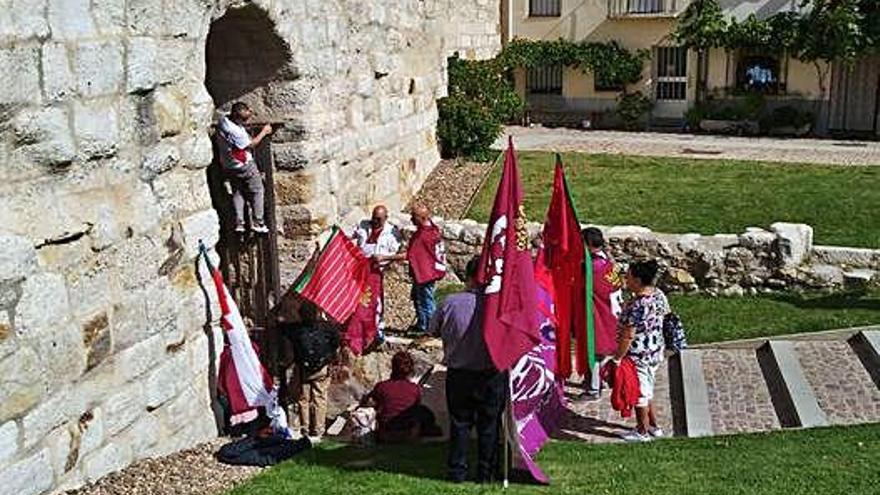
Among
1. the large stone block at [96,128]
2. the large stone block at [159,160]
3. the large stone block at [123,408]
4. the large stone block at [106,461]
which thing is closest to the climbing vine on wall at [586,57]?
the large stone block at [159,160]

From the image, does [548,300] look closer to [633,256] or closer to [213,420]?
[213,420]

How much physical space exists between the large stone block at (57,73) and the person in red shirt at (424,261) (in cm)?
508

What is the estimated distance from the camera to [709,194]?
1628 centimetres

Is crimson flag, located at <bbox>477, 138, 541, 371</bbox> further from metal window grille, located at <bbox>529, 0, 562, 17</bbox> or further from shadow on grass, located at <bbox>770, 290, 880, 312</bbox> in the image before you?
metal window grille, located at <bbox>529, 0, 562, 17</bbox>

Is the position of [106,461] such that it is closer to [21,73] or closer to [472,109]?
[21,73]

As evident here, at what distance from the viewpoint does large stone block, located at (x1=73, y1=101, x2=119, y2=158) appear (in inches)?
228

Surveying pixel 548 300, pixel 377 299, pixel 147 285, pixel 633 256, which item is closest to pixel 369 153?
pixel 377 299

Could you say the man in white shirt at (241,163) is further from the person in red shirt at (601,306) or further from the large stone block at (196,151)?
the person in red shirt at (601,306)

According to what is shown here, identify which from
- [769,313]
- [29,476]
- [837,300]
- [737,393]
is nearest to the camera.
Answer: [29,476]

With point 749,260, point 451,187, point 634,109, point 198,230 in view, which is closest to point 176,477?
point 198,230

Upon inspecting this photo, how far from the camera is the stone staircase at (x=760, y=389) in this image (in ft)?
25.8

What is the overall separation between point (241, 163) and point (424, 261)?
2413mm

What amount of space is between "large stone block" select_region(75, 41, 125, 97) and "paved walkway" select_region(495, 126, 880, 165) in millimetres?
15082

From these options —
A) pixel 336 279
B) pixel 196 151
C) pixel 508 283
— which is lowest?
pixel 336 279
